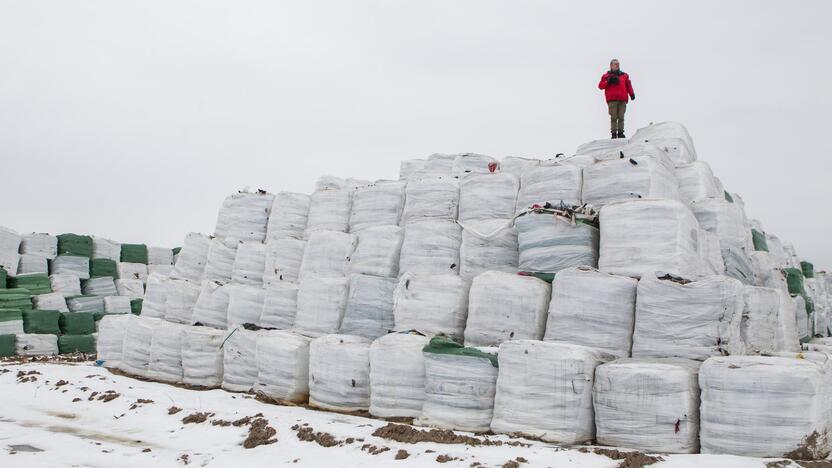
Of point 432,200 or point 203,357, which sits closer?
point 432,200

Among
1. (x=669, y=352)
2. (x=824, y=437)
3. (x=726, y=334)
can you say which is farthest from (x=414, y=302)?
(x=824, y=437)

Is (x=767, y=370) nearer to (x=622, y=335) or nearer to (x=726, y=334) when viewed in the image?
(x=726, y=334)

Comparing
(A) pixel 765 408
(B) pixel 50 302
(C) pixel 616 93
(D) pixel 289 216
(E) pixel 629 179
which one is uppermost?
(C) pixel 616 93

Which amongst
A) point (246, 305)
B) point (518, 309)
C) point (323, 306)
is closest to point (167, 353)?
point (246, 305)

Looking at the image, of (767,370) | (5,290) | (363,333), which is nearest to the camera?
(767,370)

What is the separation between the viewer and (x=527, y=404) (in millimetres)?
4246

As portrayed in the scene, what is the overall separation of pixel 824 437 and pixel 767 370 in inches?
20.2

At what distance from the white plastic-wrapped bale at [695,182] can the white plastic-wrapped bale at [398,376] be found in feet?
9.83

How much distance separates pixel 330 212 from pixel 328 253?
73cm

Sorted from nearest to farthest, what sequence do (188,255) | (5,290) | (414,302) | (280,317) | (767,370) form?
(767,370) < (414,302) < (280,317) < (188,255) < (5,290)

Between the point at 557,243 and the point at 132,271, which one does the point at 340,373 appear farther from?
the point at 132,271

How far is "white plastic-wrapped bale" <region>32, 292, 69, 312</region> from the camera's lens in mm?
11016

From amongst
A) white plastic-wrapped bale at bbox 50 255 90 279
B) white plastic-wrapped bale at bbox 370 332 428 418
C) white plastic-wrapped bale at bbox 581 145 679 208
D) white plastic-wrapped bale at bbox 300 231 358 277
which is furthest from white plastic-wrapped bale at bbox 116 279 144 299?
white plastic-wrapped bale at bbox 581 145 679 208

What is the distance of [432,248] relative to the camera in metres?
5.92
